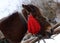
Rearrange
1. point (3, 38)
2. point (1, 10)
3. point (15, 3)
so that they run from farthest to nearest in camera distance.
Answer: point (15, 3) → point (1, 10) → point (3, 38)

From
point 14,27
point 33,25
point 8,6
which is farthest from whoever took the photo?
point 8,6

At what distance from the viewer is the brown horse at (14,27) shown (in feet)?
7.14

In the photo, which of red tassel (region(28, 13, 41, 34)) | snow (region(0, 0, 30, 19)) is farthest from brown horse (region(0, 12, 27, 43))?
snow (region(0, 0, 30, 19))

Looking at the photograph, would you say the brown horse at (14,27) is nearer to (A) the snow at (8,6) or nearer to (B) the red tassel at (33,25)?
(B) the red tassel at (33,25)

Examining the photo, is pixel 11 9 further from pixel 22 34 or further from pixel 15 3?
pixel 22 34

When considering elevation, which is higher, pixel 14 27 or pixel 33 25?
pixel 33 25

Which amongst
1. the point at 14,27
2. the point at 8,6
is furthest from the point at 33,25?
the point at 8,6

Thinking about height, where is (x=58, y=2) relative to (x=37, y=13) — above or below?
below

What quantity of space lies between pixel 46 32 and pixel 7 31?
23.4 inches

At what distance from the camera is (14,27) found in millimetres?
2283

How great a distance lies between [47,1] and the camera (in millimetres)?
3738

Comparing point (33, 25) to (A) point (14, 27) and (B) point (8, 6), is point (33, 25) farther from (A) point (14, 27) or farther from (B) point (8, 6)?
(B) point (8, 6)

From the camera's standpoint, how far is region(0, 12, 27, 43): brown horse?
2177mm

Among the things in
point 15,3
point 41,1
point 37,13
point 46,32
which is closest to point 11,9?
point 15,3
